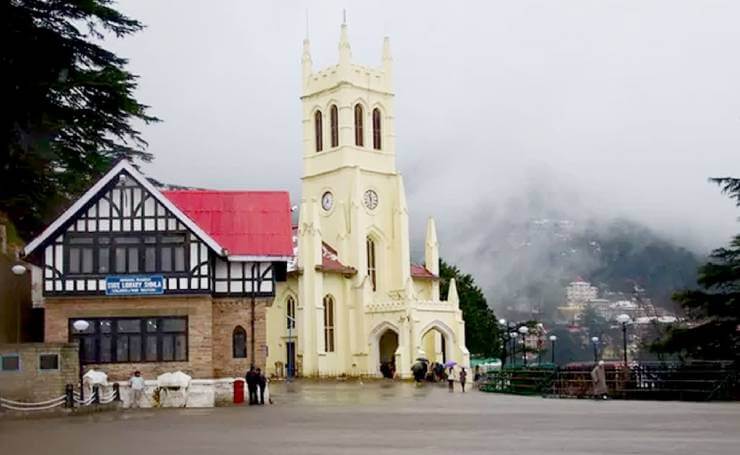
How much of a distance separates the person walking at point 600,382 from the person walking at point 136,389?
44.2 feet

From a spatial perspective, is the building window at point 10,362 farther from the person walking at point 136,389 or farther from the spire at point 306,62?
the spire at point 306,62

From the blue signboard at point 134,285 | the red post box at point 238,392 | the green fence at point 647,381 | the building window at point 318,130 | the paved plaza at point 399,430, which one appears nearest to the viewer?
the paved plaza at point 399,430

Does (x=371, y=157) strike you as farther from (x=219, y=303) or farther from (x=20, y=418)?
(x=20, y=418)

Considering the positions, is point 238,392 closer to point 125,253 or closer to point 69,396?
point 69,396

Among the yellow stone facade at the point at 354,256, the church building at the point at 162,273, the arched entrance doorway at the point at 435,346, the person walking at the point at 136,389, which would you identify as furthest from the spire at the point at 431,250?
the person walking at the point at 136,389

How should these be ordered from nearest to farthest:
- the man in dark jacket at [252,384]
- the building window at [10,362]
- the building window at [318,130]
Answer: the building window at [10,362] < the man in dark jacket at [252,384] < the building window at [318,130]

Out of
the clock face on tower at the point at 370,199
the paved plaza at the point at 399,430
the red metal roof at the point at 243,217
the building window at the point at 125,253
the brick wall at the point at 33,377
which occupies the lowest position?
the paved plaza at the point at 399,430

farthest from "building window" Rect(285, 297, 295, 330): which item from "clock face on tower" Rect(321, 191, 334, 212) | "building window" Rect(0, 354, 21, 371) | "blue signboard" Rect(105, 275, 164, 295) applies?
"building window" Rect(0, 354, 21, 371)

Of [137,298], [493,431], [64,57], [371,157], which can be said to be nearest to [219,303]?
[137,298]

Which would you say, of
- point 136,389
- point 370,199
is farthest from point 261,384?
point 370,199

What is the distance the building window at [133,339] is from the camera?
115 ft

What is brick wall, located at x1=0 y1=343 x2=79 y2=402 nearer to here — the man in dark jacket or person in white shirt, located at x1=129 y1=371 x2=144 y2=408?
person in white shirt, located at x1=129 y1=371 x2=144 y2=408

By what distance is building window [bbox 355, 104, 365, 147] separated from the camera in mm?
75125

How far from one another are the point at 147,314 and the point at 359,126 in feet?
136
